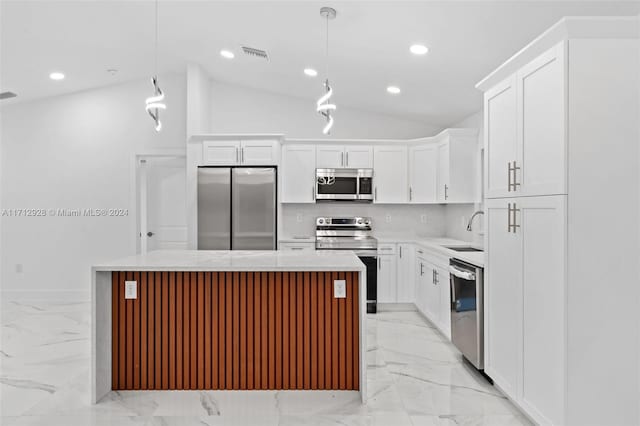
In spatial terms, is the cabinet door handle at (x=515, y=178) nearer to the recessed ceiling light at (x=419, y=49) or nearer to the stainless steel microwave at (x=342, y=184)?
the recessed ceiling light at (x=419, y=49)

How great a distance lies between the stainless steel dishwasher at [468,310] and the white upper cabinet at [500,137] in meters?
0.68

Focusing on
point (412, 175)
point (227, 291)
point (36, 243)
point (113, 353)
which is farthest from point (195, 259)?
point (36, 243)

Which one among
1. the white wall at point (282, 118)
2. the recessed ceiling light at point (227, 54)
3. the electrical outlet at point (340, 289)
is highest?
the recessed ceiling light at point (227, 54)

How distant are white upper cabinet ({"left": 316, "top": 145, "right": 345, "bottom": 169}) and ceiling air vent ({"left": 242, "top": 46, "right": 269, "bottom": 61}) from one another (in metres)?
1.36

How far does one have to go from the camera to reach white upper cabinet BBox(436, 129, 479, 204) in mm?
4879

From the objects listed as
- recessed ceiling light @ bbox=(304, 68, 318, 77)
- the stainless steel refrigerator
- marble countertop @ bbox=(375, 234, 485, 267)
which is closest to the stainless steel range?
marble countertop @ bbox=(375, 234, 485, 267)

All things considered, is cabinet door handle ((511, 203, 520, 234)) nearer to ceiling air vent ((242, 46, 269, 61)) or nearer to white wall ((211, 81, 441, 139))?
ceiling air vent ((242, 46, 269, 61))

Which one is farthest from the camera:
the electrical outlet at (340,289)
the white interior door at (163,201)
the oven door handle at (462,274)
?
the white interior door at (163,201)

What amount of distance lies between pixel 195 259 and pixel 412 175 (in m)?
3.37

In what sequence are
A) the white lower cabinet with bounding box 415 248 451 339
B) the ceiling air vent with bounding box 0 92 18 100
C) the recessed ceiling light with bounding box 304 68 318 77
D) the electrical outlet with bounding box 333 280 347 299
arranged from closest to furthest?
the electrical outlet with bounding box 333 280 347 299, the white lower cabinet with bounding box 415 248 451 339, the recessed ceiling light with bounding box 304 68 318 77, the ceiling air vent with bounding box 0 92 18 100

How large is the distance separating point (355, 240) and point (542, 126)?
10.5ft

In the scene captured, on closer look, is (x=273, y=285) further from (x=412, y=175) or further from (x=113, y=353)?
(x=412, y=175)

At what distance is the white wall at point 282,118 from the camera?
5871mm

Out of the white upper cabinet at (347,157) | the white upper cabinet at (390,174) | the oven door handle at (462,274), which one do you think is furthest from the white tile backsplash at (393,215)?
the oven door handle at (462,274)
